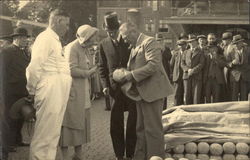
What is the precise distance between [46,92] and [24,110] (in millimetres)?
724

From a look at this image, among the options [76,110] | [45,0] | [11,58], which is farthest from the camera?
[45,0]

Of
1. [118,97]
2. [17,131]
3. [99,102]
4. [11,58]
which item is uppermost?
[11,58]

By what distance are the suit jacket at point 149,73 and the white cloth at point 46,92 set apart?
95 centimetres

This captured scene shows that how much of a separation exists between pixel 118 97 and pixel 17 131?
1.70 metres

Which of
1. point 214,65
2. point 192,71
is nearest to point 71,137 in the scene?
point 192,71

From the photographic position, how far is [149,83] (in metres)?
6.12

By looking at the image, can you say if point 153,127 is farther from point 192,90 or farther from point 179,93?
point 179,93

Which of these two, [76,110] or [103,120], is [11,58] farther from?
[103,120]

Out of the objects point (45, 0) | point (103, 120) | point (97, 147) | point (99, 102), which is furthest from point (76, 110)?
point (45, 0)

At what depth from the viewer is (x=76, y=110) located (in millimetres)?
6016

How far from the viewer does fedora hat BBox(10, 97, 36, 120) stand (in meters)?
6.07

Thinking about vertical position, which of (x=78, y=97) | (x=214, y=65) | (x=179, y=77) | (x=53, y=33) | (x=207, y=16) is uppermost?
(x=53, y=33)

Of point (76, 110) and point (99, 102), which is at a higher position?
point (76, 110)

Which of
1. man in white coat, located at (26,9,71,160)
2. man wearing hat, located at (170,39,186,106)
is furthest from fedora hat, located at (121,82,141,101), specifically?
man wearing hat, located at (170,39,186,106)
